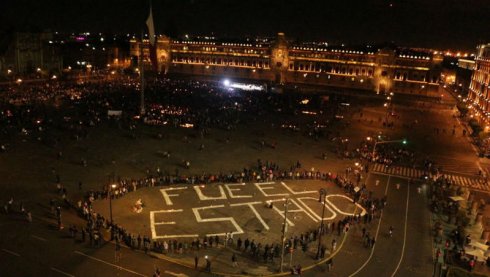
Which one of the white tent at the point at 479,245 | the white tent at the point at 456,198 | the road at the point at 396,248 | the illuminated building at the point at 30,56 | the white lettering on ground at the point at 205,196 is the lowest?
the road at the point at 396,248

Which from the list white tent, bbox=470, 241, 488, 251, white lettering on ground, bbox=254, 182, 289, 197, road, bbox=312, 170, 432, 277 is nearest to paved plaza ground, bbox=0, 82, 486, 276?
road, bbox=312, 170, 432, 277

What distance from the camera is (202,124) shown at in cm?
5881

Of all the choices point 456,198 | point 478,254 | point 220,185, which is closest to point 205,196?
point 220,185

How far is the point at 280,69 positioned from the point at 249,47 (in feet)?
42.7

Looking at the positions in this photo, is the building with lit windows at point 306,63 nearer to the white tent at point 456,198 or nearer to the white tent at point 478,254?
the white tent at point 456,198

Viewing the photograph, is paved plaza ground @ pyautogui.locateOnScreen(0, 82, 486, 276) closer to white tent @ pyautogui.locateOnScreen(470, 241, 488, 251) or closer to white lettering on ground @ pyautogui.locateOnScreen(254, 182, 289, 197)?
white lettering on ground @ pyautogui.locateOnScreen(254, 182, 289, 197)

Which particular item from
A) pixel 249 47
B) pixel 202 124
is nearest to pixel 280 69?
pixel 249 47

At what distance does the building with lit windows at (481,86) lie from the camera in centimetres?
7174

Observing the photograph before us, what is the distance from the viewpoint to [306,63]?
127 meters

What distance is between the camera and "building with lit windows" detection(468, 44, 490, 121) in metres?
71.7

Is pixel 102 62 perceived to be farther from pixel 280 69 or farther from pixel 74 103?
pixel 74 103

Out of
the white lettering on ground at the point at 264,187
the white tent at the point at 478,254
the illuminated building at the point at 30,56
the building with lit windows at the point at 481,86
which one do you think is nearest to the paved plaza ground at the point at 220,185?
the white lettering on ground at the point at 264,187

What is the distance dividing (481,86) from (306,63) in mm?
57397

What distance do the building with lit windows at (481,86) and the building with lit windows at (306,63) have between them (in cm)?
2547
